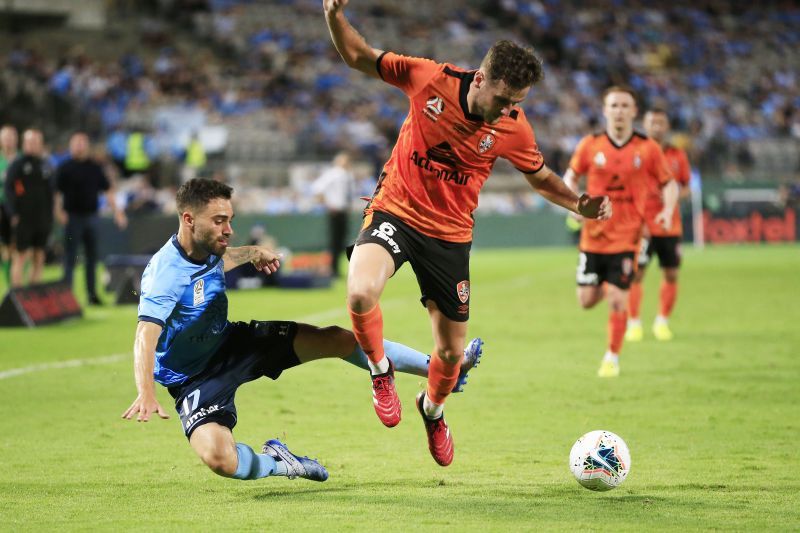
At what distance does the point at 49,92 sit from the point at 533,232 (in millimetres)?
14172

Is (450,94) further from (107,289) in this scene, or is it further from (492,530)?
(107,289)

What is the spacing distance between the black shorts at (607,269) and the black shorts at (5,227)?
965 cm

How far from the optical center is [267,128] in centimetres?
3108

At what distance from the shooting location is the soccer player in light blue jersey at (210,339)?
586 centimetres

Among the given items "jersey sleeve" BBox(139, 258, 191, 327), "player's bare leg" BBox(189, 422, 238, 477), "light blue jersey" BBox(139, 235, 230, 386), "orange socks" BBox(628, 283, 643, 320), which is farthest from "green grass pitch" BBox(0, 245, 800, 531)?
"jersey sleeve" BBox(139, 258, 191, 327)

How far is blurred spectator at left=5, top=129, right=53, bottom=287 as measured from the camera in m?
16.2

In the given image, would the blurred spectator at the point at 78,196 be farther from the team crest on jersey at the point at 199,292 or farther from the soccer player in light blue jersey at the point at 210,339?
the team crest on jersey at the point at 199,292

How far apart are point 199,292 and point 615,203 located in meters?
5.86

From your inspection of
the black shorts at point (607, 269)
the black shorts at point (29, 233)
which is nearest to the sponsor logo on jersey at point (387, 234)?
the black shorts at point (607, 269)

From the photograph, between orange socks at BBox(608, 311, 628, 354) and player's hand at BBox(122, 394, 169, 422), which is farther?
orange socks at BBox(608, 311, 628, 354)

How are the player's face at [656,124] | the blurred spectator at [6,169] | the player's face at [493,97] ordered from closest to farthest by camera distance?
the player's face at [493,97], the player's face at [656,124], the blurred spectator at [6,169]

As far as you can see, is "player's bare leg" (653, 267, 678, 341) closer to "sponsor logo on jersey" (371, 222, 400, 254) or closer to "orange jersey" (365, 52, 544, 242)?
"orange jersey" (365, 52, 544, 242)

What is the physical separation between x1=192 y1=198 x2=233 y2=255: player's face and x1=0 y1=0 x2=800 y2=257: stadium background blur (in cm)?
1587

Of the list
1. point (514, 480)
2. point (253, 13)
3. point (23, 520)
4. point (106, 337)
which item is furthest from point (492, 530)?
point (253, 13)
